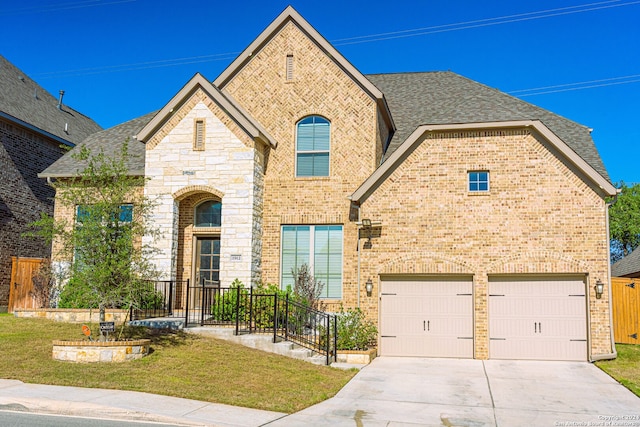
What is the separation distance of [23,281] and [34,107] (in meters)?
7.88

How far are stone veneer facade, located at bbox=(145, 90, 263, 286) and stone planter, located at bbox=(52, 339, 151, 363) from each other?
4890 mm

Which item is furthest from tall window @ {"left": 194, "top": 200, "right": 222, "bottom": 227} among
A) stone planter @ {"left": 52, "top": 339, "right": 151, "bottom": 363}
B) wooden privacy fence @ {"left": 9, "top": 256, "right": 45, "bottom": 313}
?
stone planter @ {"left": 52, "top": 339, "right": 151, "bottom": 363}

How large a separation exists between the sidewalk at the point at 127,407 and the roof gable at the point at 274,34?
37.4 feet

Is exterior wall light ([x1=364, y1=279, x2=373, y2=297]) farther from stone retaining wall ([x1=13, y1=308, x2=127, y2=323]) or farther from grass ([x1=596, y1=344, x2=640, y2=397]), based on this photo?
stone retaining wall ([x1=13, y1=308, x2=127, y2=323])

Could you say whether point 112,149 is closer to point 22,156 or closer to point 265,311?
point 22,156

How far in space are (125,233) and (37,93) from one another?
52.2 feet

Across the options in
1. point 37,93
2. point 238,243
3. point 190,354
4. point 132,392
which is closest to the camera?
point 132,392

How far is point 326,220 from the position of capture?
1811 centimetres

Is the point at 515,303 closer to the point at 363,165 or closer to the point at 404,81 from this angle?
the point at 363,165

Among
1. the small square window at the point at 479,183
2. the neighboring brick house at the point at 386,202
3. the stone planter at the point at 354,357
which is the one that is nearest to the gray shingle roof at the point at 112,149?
the neighboring brick house at the point at 386,202

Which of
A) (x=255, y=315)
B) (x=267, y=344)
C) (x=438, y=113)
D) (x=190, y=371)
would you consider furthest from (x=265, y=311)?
(x=438, y=113)

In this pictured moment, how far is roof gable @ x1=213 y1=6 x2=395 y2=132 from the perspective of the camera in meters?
18.8

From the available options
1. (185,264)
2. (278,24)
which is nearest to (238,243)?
(185,264)

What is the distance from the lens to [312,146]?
18.8 meters
